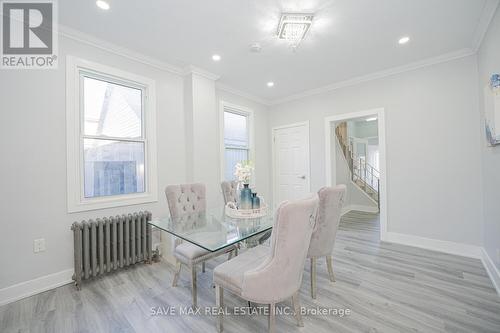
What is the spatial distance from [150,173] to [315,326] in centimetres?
257

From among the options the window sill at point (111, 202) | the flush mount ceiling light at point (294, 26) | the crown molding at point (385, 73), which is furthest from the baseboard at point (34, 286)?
the crown molding at point (385, 73)

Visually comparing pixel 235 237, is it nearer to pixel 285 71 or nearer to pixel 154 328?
pixel 154 328

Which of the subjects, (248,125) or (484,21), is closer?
(484,21)

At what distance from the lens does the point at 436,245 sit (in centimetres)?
288

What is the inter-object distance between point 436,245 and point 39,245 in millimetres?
4836

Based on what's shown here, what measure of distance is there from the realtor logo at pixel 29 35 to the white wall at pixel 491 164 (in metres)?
4.21

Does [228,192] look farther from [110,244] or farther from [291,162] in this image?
[291,162]

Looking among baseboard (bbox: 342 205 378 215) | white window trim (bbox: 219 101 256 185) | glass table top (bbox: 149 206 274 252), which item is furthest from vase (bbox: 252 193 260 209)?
baseboard (bbox: 342 205 378 215)

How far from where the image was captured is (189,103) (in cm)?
318

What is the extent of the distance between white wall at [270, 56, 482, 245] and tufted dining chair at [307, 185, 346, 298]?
191cm

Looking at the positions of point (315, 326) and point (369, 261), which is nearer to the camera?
point (315, 326)

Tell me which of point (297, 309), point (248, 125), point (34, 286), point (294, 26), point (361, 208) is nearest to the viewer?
point (297, 309)

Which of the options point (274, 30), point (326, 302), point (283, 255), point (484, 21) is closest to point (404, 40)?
point (484, 21)

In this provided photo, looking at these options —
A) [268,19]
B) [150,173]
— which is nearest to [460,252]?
[268,19]
